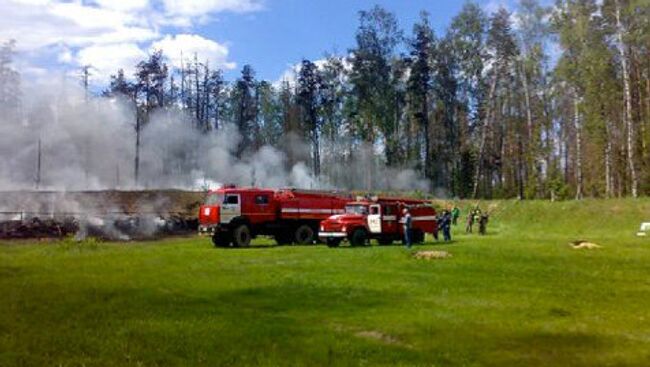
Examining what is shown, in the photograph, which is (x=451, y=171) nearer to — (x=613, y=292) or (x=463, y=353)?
(x=613, y=292)

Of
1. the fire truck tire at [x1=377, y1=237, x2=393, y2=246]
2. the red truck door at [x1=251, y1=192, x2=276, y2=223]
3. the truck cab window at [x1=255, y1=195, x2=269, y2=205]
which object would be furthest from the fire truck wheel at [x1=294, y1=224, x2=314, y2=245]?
the fire truck tire at [x1=377, y1=237, x2=393, y2=246]

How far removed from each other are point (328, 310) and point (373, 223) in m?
19.4

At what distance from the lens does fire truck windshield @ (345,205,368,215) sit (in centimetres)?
3484

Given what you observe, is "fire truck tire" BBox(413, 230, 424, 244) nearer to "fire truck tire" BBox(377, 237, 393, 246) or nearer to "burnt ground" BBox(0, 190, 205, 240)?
"fire truck tire" BBox(377, 237, 393, 246)

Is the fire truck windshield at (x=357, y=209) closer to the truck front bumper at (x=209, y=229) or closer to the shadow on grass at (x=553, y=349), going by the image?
the truck front bumper at (x=209, y=229)

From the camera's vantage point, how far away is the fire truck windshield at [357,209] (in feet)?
114

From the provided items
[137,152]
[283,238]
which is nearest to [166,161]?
[137,152]

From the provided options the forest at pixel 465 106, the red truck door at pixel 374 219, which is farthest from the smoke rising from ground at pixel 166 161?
the red truck door at pixel 374 219

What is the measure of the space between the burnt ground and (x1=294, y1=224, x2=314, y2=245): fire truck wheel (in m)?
14.7

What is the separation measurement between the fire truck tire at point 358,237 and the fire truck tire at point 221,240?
6793 mm

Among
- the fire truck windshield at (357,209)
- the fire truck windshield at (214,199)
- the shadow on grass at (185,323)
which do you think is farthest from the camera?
the fire truck windshield at (214,199)

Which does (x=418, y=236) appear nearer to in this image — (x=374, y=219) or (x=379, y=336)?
(x=374, y=219)

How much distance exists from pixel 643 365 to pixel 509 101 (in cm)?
6695

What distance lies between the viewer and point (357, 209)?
35.1 metres
